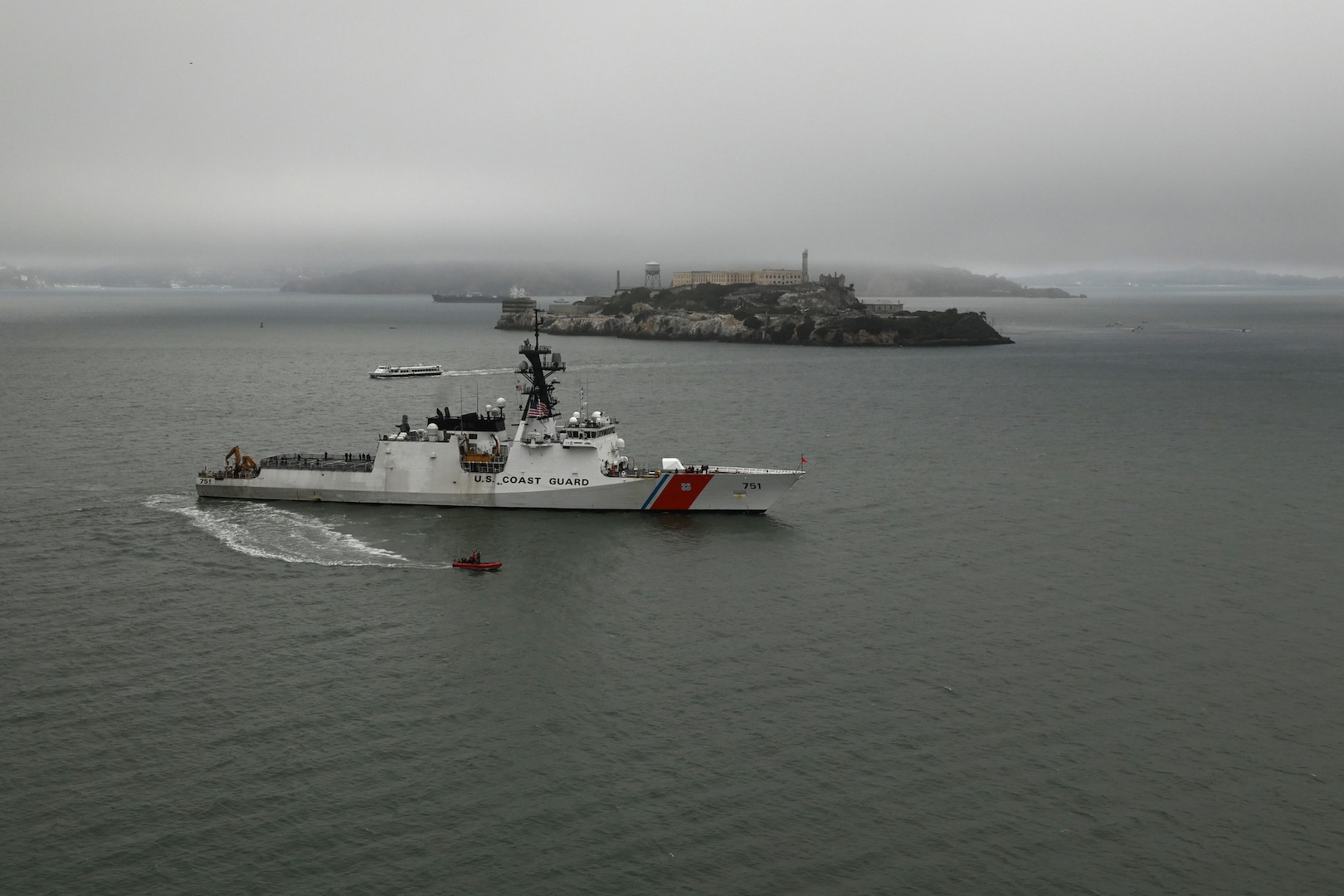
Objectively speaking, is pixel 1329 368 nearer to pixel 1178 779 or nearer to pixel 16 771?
pixel 1178 779

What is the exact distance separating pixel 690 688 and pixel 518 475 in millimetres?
24920

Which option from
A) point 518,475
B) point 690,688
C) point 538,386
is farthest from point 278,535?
point 690,688

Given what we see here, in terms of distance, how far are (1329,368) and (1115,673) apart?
12450 cm

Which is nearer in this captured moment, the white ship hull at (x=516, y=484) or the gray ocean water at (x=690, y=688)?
the gray ocean water at (x=690, y=688)

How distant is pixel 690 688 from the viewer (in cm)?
3141

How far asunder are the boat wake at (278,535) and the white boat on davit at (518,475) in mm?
2257

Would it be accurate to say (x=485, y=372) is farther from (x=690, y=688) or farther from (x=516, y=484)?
(x=690, y=688)

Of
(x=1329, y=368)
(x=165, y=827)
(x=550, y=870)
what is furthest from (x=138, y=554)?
(x=1329, y=368)

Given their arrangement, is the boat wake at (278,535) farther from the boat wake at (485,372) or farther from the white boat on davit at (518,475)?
the boat wake at (485,372)

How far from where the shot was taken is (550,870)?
22.4 metres

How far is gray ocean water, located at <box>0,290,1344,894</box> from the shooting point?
75.8 ft

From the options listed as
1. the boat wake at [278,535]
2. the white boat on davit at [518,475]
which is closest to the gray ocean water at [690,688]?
the boat wake at [278,535]

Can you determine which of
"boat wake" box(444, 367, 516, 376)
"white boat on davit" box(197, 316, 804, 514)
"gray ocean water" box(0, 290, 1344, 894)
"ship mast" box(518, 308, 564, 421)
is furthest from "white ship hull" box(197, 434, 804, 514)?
"boat wake" box(444, 367, 516, 376)

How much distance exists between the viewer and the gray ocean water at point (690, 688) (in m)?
23.1
